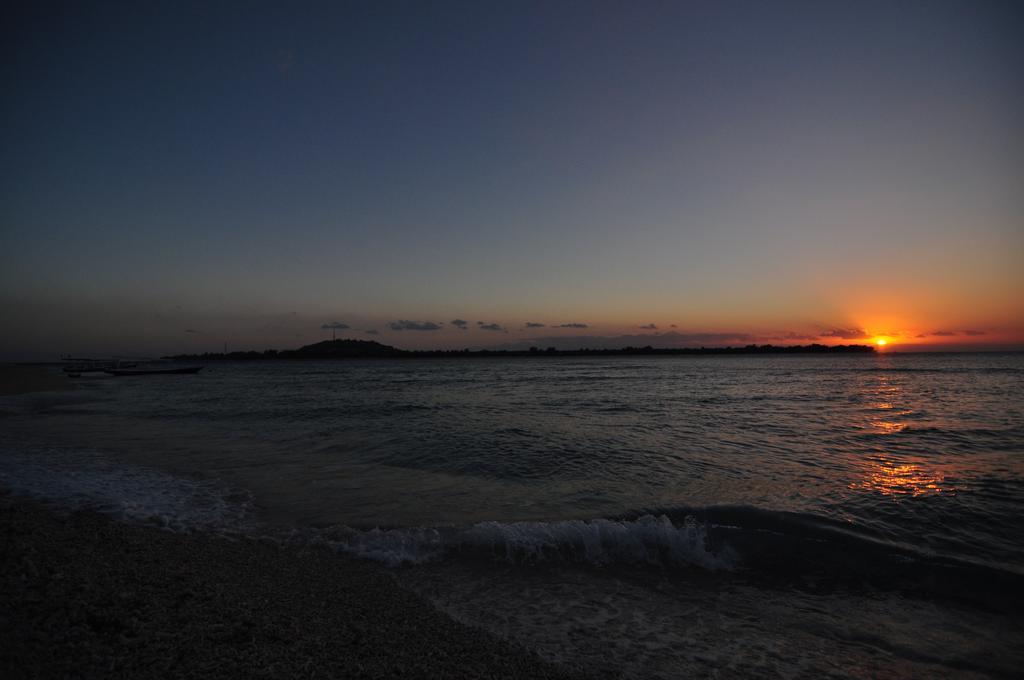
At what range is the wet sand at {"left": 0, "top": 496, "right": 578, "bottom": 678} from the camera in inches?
144

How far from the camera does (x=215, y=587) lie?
5.12m

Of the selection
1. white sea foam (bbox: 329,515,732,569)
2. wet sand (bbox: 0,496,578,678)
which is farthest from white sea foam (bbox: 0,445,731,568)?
wet sand (bbox: 0,496,578,678)

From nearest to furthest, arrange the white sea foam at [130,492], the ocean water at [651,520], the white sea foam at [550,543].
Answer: the ocean water at [651,520], the white sea foam at [550,543], the white sea foam at [130,492]

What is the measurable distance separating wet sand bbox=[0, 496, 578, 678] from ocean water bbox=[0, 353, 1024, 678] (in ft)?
2.06

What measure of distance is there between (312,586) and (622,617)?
3.76 m

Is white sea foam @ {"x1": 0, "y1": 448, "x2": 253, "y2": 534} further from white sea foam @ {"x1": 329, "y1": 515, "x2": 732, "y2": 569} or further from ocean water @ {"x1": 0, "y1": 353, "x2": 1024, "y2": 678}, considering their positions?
white sea foam @ {"x1": 329, "y1": 515, "x2": 732, "y2": 569}

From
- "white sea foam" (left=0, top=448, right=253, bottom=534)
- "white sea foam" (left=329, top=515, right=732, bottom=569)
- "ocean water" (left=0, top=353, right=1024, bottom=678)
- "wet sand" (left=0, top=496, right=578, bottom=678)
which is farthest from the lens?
"white sea foam" (left=0, top=448, right=253, bottom=534)

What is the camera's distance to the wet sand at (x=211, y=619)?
144 inches

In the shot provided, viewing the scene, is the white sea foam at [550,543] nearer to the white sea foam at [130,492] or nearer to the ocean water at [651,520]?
the ocean water at [651,520]

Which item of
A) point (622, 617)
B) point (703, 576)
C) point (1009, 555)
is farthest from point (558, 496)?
point (1009, 555)

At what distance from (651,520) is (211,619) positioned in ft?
20.9

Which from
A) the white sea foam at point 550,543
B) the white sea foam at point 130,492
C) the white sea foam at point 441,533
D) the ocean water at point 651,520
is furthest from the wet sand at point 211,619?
the white sea foam at point 130,492

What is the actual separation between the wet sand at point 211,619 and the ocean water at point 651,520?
24.7 inches

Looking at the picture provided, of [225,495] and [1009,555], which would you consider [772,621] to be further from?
[225,495]
